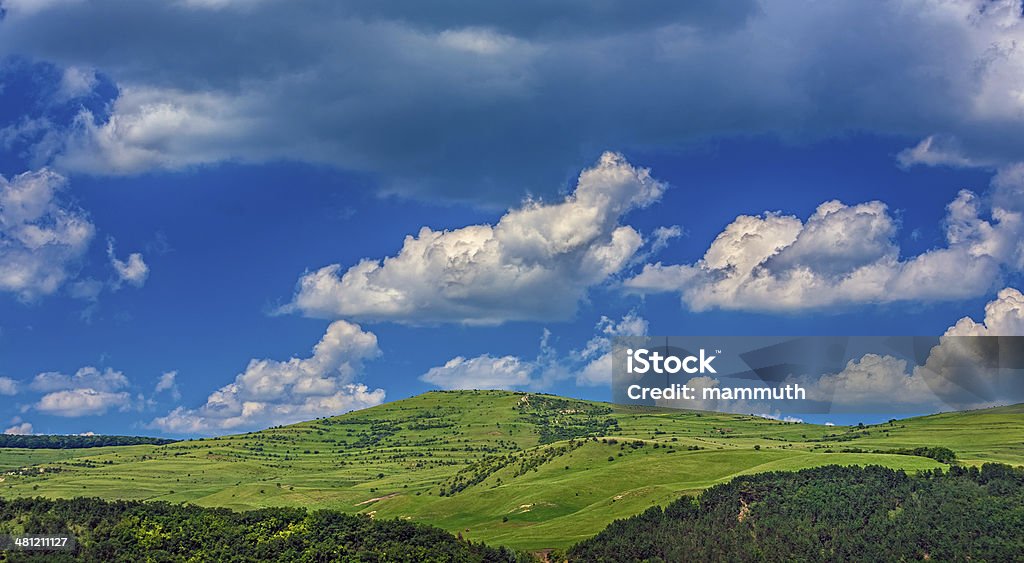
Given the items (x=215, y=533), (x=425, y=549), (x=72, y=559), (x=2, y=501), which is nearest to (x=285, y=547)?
(x=215, y=533)

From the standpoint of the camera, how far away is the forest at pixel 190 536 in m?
177

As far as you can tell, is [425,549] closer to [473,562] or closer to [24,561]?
[473,562]

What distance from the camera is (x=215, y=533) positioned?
619ft

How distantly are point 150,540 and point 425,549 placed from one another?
52.6m

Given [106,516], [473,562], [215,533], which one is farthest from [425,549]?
[106,516]

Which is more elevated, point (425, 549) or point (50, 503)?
point (50, 503)

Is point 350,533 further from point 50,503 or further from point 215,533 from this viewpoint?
point 50,503

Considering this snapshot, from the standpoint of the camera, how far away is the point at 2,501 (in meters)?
189

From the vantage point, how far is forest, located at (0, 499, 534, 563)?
581ft

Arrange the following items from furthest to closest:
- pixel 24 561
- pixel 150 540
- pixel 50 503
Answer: pixel 50 503, pixel 150 540, pixel 24 561

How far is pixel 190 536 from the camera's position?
Result: 187m

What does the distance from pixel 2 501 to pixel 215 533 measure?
1663 inches

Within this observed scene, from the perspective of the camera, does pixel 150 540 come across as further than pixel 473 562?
No

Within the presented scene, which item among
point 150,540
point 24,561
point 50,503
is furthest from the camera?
point 50,503
